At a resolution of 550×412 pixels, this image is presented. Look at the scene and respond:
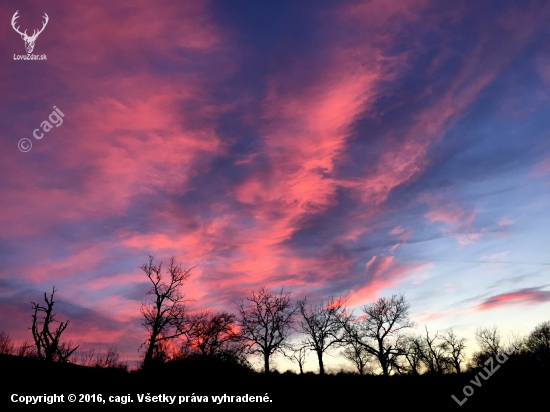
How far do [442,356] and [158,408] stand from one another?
88084 mm

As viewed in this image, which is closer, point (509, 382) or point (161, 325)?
point (509, 382)

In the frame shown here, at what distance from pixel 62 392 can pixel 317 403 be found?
28.6 ft

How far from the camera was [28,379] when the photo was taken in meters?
9.16

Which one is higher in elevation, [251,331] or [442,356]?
[251,331]

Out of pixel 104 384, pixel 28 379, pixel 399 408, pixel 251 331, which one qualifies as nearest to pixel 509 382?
pixel 399 408

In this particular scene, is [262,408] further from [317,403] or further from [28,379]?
[28,379]

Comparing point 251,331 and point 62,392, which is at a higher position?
point 251,331

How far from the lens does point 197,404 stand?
9516mm

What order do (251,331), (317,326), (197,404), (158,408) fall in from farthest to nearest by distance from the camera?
1. (317,326)
2. (251,331)
3. (197,404)
4. (158,408)

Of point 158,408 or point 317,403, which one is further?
point 317,403

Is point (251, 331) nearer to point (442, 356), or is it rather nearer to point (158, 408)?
point (158, 408)

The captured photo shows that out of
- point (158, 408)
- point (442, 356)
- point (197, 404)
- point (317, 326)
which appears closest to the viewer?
point (158, 408)

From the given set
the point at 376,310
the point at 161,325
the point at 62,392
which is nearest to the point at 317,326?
the point at 376,310

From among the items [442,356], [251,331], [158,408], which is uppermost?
[251,331]
